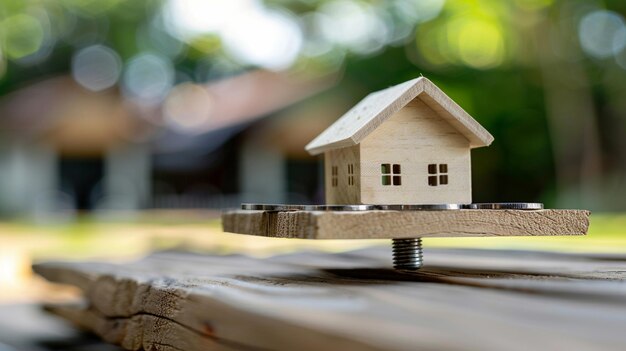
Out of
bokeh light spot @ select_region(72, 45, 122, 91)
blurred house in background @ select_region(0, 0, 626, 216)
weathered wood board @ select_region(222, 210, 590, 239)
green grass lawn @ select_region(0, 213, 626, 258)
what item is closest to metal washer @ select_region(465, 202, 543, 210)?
weathered wood board @ select_region(222, 210, 590, 239)

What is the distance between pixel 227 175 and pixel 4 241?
207 inches

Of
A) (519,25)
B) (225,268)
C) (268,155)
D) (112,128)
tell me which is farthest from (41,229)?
(225,268)

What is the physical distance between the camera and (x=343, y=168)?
123 cm

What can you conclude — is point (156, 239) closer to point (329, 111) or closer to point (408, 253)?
point (408, 253)

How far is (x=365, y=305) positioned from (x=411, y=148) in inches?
19.1

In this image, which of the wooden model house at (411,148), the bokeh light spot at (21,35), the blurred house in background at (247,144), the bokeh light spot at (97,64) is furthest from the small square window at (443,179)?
the bokeh light spot at (21,35)

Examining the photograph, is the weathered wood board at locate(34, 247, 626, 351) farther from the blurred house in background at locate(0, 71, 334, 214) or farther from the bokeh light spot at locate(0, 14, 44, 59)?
the bokeh light spot at locate(0, 14, 44, 59)

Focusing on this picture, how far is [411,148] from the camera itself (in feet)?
3.87

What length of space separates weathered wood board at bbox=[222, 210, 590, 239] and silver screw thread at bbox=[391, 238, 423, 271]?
18 centimetres

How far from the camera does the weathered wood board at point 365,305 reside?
1.95 ft

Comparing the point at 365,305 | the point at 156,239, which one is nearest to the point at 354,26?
the point at 156,239

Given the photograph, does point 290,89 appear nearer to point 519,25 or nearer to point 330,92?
point 330,92

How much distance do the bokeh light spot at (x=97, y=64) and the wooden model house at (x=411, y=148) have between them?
14654 millimetres

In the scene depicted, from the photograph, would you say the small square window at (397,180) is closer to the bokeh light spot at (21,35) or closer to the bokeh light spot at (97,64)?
the bokeh light spot at (97,64)
